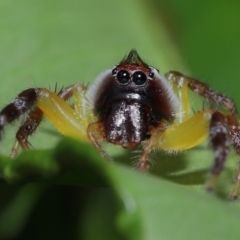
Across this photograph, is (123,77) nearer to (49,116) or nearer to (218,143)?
(49,116)

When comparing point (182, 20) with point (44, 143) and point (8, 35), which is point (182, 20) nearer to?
point (8, 35)

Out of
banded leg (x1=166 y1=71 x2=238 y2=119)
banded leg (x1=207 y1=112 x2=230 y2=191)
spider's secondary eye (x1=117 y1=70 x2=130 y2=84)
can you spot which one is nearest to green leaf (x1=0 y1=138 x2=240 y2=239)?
banded leg (x1=207 y1=112 x2=230 y2=191)

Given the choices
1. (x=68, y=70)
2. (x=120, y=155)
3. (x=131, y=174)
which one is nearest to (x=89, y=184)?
(x=131, y=174)

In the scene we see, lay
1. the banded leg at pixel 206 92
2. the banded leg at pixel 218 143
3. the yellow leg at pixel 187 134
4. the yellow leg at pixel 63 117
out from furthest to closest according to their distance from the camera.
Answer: the banded leg at pixel 206 92 → the yellow leg at pixel 63 117 → the yellow leg at pixel 187 134 → the banded leg at pixel 218 143

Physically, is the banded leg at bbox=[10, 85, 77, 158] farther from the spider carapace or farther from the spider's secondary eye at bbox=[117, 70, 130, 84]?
the spider's secondary eye at bbox=[117, 70, 130, 84]

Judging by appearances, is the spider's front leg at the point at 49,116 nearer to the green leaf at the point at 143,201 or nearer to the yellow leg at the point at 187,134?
the yellow leg at the point at 187,134

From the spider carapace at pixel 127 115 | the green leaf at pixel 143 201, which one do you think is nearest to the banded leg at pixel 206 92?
the spider carapace at pixel 127 115
